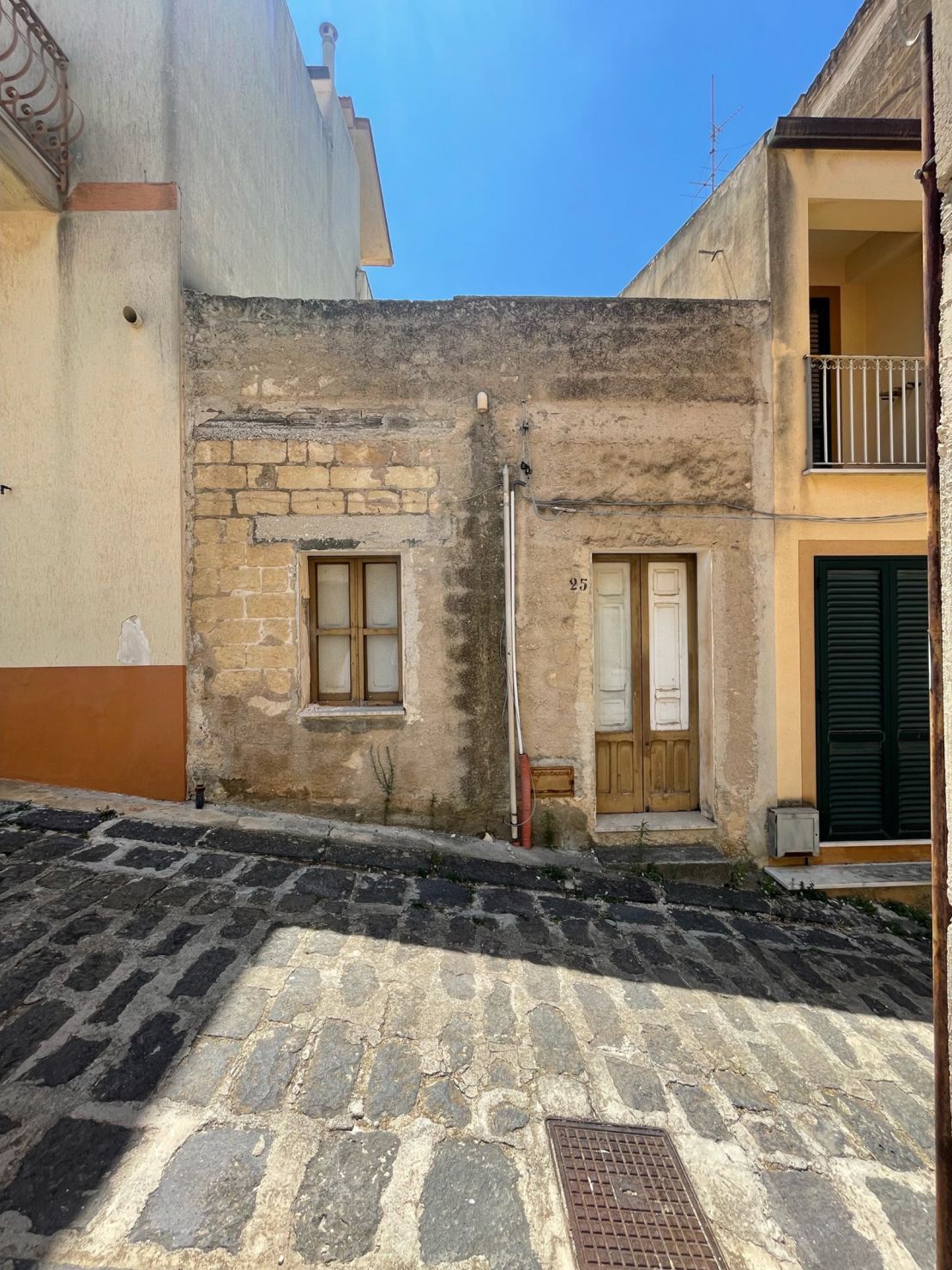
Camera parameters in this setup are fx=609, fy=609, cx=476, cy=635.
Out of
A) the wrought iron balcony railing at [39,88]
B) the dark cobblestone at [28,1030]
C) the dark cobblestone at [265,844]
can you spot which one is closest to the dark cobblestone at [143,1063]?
the dark cobblestone at [28,1030]

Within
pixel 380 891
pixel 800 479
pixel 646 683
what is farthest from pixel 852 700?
pixel 380 891

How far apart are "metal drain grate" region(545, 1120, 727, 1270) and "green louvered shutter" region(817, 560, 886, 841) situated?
401 centimetres

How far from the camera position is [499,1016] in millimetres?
2854

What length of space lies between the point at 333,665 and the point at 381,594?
74 cm

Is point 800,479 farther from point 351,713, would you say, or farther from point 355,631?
point 351,713

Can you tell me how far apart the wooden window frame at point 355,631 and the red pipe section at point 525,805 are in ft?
3.83

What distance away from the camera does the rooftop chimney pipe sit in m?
9.76

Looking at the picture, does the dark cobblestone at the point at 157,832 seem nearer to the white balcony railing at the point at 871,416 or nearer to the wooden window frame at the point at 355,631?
the wooden window frame at the point at 355,631

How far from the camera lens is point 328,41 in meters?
9.84

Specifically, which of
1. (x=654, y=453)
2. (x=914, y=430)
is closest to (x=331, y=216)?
(x=654, y=453)

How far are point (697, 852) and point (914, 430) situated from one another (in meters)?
4.91

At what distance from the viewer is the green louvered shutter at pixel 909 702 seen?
546 cm

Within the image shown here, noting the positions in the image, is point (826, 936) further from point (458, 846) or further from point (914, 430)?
point (914, 430)

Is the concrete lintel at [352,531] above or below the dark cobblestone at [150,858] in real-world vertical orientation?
above
